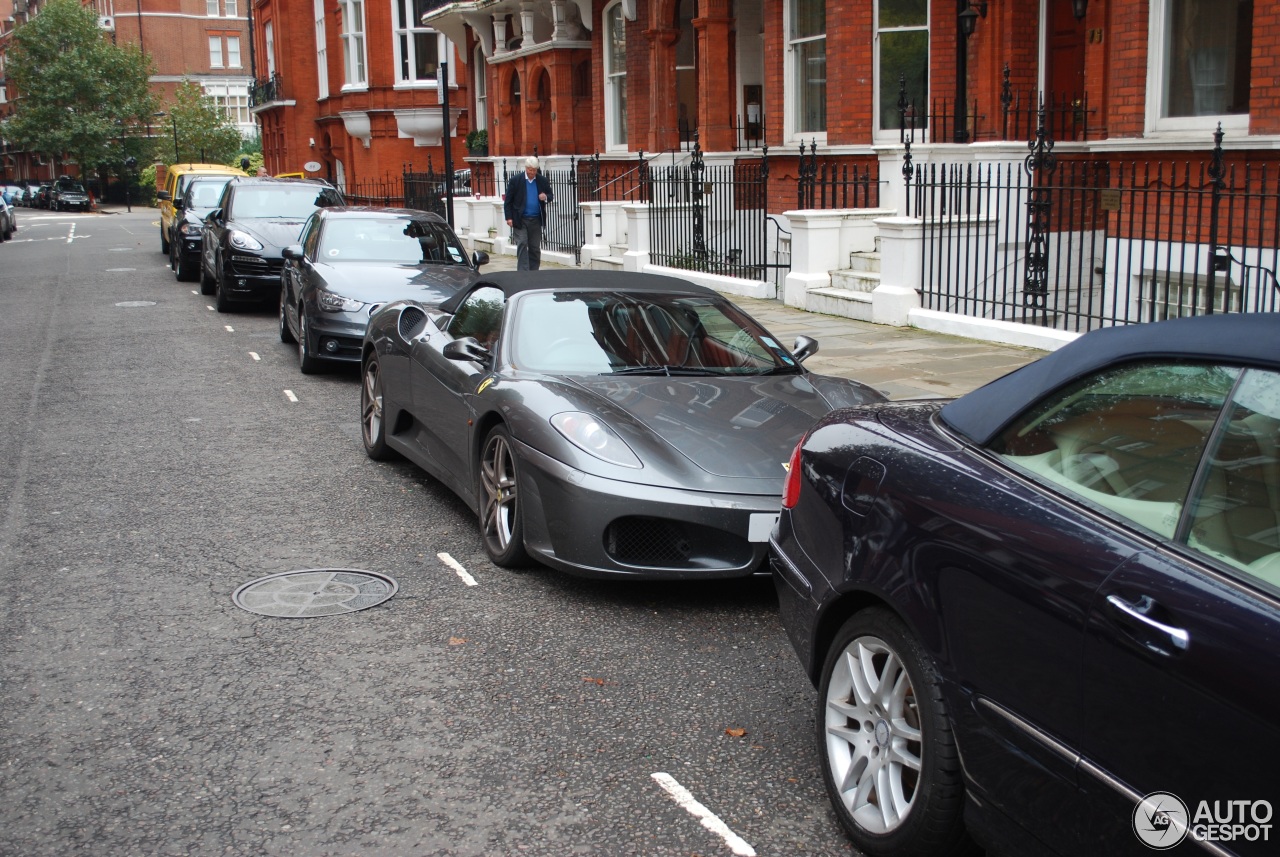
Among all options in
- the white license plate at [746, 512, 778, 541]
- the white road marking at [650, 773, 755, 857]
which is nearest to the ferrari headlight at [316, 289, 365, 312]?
the white license plate at [746, 512, 778, 541]

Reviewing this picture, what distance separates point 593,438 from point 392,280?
279 inches

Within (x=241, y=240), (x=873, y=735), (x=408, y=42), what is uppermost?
(x=408, y=42)

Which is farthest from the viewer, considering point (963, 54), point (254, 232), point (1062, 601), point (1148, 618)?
point (254, 232)

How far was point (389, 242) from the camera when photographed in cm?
1322

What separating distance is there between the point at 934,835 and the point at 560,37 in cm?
2624

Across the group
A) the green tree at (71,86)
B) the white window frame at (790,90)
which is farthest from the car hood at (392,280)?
the green tree at (71,86)

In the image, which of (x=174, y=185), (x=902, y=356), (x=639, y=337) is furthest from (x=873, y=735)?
(x=174, y=185)

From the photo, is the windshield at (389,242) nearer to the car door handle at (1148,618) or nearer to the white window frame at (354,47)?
the car door handle at (1148,618)

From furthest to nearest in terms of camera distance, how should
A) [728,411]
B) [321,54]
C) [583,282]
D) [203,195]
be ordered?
1. [321,54]
2. [203,195]
3. [583,282]
4. [728,411]

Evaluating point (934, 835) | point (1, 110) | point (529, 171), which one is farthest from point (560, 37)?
point (1, 110)

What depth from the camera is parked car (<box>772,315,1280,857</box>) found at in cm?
246

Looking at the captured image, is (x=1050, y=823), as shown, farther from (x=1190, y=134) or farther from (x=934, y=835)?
(x=1190, y=134)

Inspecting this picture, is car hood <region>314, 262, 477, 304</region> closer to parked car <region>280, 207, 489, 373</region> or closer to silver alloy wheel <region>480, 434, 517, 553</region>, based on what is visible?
parked car <region>280, 207, 489, 373</region>

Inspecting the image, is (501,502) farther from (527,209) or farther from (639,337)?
(527,209)
